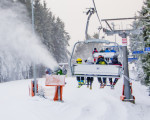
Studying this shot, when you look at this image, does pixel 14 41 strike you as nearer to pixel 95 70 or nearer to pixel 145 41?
pixel 145 41

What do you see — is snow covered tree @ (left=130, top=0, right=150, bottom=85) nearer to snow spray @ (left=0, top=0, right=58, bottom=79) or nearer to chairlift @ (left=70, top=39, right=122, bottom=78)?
chairlift @ (left=70, top=39, right=122, bottom=78)

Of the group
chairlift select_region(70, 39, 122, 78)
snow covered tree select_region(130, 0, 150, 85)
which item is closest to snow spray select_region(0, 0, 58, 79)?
snow covered tree select_region(130, 0, 150, 85)

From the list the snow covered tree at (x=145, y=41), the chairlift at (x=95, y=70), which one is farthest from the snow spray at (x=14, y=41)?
the chairlift at (x=95, y=70)

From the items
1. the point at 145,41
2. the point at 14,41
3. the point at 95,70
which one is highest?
the point at 14,41

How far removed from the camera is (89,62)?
41.5 ft

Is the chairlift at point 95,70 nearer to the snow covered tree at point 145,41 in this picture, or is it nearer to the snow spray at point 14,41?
the snow covered tree at point 145,41

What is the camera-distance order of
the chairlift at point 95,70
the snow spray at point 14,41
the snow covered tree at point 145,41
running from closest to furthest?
1. the chairlift at point 95,70
2. the snow covered tree at point 145,41
3. the snow spray at point 14,41

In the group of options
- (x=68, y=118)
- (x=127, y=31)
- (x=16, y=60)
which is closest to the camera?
(x=68, y=118)

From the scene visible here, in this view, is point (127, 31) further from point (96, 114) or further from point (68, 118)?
point (68, 118)

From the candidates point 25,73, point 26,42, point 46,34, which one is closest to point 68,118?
point 26,42

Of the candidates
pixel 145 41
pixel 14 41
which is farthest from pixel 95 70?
pixel 14 41

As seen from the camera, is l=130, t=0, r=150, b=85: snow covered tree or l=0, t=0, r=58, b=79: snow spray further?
l=0, t=0, r=58, b=79: snow spray

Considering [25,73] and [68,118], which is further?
[25,73]

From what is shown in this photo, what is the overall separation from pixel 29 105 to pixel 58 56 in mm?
45286
